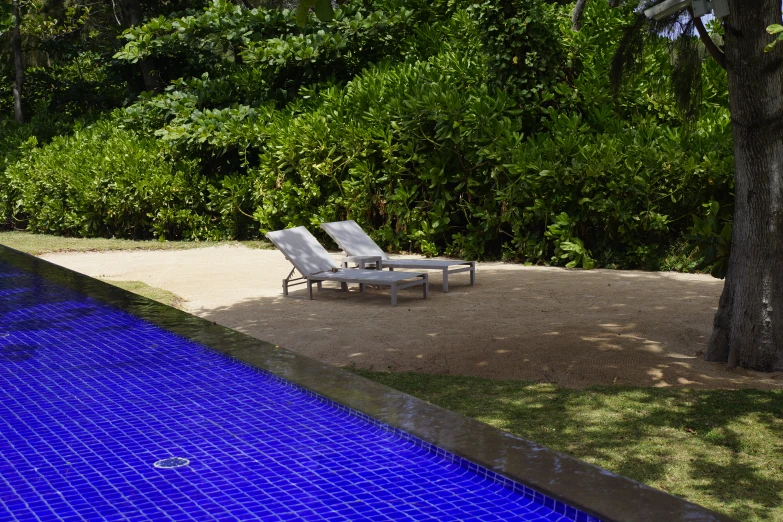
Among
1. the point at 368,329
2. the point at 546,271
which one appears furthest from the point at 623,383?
the point at 546,271

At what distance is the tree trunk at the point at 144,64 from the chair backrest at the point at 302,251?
13.0 m

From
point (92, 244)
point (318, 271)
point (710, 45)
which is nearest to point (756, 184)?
point (710, 45)

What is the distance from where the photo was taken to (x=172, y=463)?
387 cm

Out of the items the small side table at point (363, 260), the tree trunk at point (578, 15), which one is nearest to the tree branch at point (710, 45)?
the small side table at point (363, 260)

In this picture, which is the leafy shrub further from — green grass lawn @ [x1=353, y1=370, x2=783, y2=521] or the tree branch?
the tree branch

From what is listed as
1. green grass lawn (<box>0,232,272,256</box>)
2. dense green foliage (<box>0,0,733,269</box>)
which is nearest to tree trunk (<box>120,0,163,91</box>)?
dense green foliage (<box>0,0,733,269</box>)

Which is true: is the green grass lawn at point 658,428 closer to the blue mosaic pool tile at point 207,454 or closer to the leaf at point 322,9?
the blue mosaic pool tile at point 207,454

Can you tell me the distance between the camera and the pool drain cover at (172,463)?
12.6ft

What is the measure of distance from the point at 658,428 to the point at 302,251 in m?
6.12

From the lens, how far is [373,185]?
46.3 feet

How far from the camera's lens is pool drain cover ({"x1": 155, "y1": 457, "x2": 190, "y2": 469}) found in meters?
3.83

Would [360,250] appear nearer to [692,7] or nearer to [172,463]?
[692,7]

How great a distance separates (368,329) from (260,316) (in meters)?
1.34

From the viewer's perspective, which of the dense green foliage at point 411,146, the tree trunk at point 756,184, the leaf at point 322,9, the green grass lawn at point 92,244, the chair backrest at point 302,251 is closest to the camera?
the leaf at point 322,9
